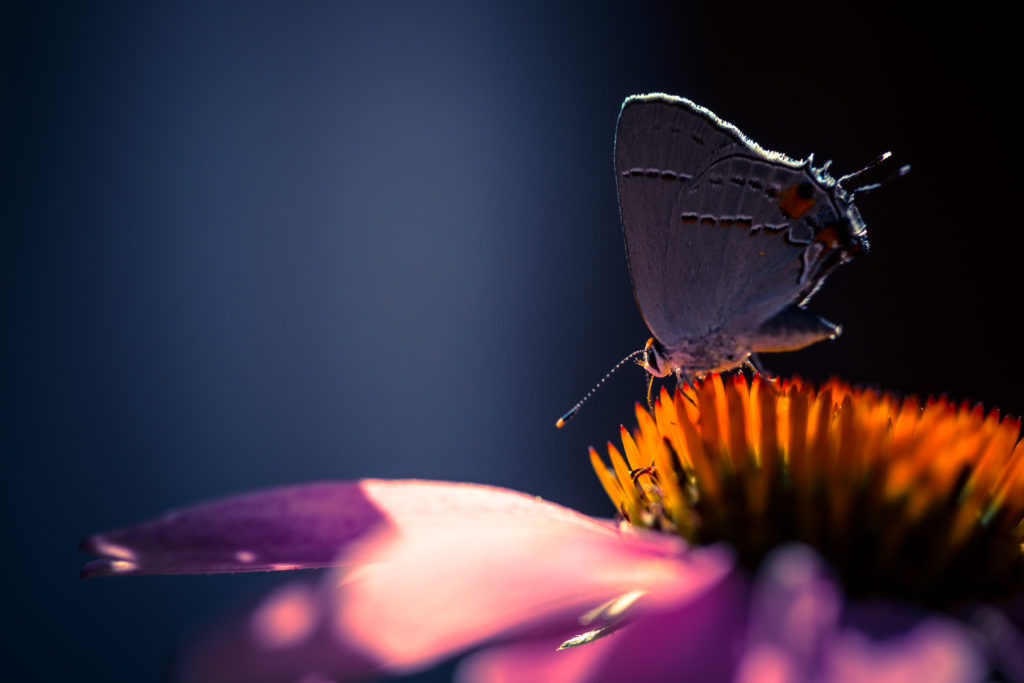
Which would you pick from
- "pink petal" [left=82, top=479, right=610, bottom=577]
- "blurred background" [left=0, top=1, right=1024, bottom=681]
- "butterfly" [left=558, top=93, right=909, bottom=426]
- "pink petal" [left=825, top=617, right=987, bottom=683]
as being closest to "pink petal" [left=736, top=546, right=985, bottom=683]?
"pink petal" [left=825, top=617, right=987, bottom=683]

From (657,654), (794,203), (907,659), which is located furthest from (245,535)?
(794,203)

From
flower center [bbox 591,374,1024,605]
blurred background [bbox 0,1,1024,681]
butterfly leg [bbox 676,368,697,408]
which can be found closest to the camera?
flower center [bbox 591,374,1024,605]

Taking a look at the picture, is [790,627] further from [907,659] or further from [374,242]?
[374,242]

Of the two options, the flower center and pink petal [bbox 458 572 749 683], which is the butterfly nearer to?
the flower center

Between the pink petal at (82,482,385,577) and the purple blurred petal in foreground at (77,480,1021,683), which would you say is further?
the pink petal at (82,482,385,577)

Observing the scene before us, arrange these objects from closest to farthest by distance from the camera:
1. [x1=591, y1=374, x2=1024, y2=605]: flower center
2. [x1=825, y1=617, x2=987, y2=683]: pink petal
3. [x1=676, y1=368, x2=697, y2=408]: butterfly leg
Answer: [x1=825, y1=617, x2=987, y2=683]: pink petal < [x1=591, y1=374, x2=1024, y2=605]: flower center < [x1=676, y1=368, x2=697, y2=408]: butterfly leg

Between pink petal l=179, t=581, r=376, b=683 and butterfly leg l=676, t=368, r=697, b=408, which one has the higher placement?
pink petal l=179, t=581, r=376, b=683

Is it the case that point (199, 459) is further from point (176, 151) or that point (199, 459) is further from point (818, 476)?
point (818, 476)
